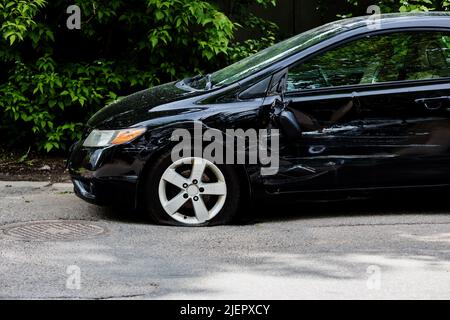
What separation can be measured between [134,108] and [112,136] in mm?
322

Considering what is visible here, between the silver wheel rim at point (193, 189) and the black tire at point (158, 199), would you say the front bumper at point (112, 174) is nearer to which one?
the black tire at point (158, 199)

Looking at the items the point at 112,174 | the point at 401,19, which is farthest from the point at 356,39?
the point at 112,174

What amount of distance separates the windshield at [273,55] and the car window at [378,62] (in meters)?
0.19

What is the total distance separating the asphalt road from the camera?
543 cm

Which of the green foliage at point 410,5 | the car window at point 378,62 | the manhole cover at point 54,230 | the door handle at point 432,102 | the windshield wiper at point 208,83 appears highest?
the green foliage at point 410,5

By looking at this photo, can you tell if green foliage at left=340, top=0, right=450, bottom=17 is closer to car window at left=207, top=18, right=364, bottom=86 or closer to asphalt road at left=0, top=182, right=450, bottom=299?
car window at left=207, top=18, right=364, bottom=86

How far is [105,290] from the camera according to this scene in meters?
5.43

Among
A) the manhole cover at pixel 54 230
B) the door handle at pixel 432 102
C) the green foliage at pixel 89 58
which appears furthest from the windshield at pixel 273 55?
the green foliage at pixel 89 58

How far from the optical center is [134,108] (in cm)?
727

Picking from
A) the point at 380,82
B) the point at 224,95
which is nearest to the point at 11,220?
the point at 224,95

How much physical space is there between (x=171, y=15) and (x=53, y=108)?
1596mm

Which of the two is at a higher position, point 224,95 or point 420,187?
point 224,95

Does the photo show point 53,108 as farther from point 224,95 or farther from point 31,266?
point 31,266

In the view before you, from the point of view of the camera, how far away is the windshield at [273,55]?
7320mm
